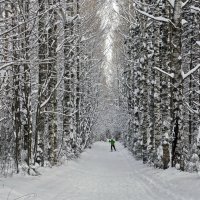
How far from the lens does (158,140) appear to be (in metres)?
19.2

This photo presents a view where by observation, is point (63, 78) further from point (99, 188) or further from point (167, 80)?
point (99, 188)

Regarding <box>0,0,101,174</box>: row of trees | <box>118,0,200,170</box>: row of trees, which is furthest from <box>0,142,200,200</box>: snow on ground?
<box>118,0,200,170</box>: row of trees

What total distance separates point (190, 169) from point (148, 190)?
181 inches

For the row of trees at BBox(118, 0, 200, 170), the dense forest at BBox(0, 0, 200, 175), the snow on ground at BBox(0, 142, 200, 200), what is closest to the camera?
the snow on ground at BBox(0, 142, 200, 200)

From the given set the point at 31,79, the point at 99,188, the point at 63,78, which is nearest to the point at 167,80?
the point at 63,78

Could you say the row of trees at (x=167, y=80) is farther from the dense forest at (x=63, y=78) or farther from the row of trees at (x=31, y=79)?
the row of trees at (x=31, y=79)

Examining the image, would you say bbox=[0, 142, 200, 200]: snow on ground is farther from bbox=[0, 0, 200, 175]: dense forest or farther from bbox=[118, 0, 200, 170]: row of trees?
bbox=[118, 0, 200, 170]: row of trees

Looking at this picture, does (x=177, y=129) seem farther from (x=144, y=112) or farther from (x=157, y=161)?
(x=144, y=112)

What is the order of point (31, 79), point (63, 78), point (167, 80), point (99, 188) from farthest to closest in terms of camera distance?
point (63, 78), point (167, 80), point (31, 79), point (99, 188)

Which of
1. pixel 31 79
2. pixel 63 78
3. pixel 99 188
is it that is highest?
pixel 63 78

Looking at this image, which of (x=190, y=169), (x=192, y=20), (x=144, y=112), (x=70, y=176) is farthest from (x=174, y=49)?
(x=192, y=20)

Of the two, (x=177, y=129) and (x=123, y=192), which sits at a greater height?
(x=177, y=129)

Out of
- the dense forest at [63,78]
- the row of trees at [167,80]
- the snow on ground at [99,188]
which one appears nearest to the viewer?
the snow on ground at [99,188]

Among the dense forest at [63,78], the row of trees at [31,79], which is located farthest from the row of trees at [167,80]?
the row of trees at [31,79]
